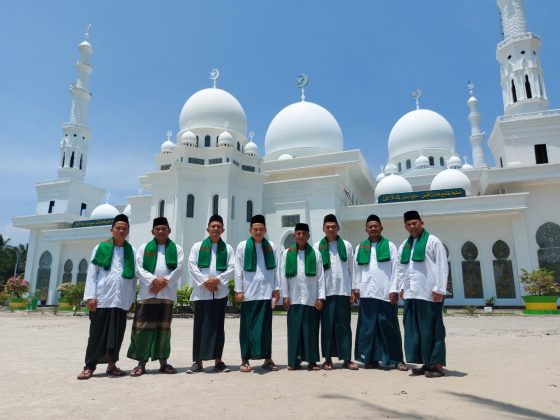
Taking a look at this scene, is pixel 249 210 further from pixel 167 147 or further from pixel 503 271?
pixel 503 271

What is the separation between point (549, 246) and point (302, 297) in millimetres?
18329

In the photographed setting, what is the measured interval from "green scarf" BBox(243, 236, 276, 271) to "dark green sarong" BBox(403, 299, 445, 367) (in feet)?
5.35

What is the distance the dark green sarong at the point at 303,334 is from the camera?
445 cm

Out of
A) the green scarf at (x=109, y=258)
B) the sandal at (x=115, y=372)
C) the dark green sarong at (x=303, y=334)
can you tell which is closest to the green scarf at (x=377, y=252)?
the dark green sarong at (x=303, y=334)

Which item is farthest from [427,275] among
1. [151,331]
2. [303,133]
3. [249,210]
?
[303,133]

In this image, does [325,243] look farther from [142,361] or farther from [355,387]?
[142,361]

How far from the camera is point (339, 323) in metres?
Answer: 4.66

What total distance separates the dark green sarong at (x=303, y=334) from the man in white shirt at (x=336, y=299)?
132 mm

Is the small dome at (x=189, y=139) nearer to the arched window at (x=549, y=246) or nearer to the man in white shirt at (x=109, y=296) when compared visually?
the man in white shirt at (x=109, y=296)

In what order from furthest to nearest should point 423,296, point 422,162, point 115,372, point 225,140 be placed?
point 422,162 < point 225,140 < point 423,296 < point 115,372

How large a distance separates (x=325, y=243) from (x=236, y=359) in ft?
6.69

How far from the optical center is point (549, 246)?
1827cm

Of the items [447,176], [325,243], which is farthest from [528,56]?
[325,243]

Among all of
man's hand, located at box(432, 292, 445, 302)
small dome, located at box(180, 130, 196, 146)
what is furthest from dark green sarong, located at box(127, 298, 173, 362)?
small dome, located at box(180, 130, 196, 146)
